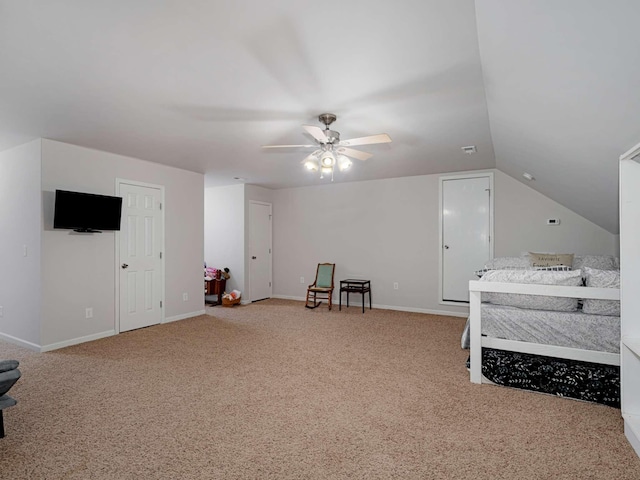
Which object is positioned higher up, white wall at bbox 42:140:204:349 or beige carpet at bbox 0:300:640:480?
white wall at bbox 42:140:204:349

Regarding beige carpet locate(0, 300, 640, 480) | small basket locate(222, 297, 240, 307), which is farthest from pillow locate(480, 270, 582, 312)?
small basket locate(222, 297, 240, 307)

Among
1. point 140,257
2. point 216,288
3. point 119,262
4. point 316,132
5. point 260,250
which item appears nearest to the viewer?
point 316,132

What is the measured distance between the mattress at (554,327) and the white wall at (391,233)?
2.78m

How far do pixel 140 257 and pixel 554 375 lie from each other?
490cm

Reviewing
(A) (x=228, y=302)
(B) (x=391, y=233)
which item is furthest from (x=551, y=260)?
(A) (x=228, y=302)

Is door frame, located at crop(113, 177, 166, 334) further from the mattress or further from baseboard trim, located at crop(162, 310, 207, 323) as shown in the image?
the mattress

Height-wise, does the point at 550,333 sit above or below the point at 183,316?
above

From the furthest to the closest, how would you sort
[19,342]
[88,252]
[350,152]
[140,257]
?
[140,257] → [88,252] → [19,342] → [350,152]

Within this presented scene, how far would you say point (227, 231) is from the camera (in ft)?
22.6

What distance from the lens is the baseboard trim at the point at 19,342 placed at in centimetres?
385

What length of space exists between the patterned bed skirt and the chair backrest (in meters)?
3.82

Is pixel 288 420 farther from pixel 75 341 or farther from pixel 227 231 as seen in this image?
pixel 227 231

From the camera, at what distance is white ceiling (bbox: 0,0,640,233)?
170cm

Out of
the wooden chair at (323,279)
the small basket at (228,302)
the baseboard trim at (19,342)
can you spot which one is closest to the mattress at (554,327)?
the wooden chair at (323,279)
